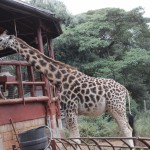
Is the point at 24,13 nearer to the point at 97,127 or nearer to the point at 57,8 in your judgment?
the point at 97,127

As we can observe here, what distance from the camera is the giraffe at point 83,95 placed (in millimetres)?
6969

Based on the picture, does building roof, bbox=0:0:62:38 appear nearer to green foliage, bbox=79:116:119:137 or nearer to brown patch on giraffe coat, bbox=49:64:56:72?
brown patch on giraffe coat, bbox=49:64:56:72

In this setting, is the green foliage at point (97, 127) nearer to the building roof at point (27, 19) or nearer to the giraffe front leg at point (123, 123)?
the building roof at point (27, 19)

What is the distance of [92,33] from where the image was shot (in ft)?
67.8

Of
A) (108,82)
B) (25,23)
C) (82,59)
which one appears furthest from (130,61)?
(108,82)

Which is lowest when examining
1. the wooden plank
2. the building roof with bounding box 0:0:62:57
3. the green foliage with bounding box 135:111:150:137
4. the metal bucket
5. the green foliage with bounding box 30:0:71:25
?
the green foliage with bounding box 135:111:150:137

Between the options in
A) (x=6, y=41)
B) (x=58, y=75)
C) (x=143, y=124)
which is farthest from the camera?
(x=143, y=124)

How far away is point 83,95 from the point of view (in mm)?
7051

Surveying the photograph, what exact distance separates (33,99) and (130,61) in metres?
10.6

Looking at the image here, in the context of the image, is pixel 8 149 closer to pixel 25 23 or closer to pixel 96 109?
pixel 96 109

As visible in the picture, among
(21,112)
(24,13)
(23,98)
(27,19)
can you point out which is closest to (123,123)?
(23,98)

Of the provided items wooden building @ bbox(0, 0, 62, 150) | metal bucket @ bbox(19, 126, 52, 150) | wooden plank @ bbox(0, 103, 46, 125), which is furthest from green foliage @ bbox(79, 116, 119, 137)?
metal bucket @ bbox(19, 126, 52, 150)

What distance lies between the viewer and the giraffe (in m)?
6.97

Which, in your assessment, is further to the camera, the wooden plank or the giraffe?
the wooden plank
